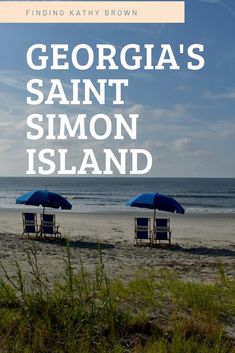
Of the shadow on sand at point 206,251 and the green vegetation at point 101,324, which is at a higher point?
the green vegetation at point 101,324

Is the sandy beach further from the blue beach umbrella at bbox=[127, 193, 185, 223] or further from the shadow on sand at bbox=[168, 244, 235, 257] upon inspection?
the blue beach umbrella at bbox=[127, 193, 185, 223]

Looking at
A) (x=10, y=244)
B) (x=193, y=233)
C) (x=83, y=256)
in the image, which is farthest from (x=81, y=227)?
(x=83, y=256)

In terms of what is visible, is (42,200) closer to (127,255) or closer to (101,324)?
(127,255)

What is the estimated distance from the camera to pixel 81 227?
19000 mm

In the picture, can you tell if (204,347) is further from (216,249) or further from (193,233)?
(193,233)

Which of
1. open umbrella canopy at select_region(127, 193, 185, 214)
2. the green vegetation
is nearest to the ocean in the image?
open umbrella canopy at select_region(127, 193, 185, 214)

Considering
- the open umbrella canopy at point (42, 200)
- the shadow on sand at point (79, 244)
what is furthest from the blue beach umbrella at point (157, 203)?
the open umbrella canopy at point (42, 200)

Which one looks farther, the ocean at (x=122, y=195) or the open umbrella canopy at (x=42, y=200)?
the ocean at (x=122, y=195)

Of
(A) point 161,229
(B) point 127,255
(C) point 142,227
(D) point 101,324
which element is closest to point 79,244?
(C) point 142,227

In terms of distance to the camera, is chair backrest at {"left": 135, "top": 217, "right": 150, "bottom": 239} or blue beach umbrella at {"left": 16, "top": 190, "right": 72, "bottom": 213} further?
blue beach umbrella at {"left": 16, "top": 190, "right": 72, "bottom": 213}

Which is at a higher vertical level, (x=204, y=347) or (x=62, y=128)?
(x=62, y=128)

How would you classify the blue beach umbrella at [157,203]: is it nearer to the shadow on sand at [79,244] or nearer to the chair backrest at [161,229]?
the chair backrest at [161,229]

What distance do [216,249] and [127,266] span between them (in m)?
4.31

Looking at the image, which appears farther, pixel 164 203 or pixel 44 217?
pixel 44 217
